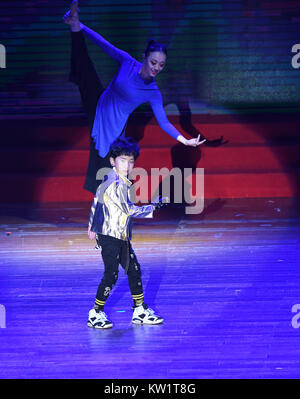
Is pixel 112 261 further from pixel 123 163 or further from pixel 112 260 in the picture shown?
pixel 123 163

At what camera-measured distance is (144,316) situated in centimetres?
339

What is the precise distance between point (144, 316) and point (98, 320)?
0.22 m

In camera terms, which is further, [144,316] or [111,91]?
[111,91]

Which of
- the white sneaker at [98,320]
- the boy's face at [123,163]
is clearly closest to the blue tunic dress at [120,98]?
the boy's face at [123,163]

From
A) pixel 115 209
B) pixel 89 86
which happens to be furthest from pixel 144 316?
pixel 89 86

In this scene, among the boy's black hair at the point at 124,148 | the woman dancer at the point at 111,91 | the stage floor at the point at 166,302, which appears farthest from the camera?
the woman dancer at the point at 111,91

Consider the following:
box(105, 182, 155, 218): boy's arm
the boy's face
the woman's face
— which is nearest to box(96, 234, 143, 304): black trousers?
box(105, 182, 155, 218): boy's arm

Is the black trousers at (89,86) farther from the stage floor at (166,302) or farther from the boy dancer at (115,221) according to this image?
the boy dancer at (115,221)

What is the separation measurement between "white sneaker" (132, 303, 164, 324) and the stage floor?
4cm

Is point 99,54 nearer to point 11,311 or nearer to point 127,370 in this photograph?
point 11,311

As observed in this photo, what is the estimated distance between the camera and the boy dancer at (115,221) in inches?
130

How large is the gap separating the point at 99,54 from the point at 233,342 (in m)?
5.76

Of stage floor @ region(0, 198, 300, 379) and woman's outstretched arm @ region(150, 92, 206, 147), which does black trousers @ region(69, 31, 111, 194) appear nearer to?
stage floor @ region(0, 198, 300, 379)

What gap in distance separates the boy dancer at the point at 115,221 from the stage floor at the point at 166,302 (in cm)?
13
